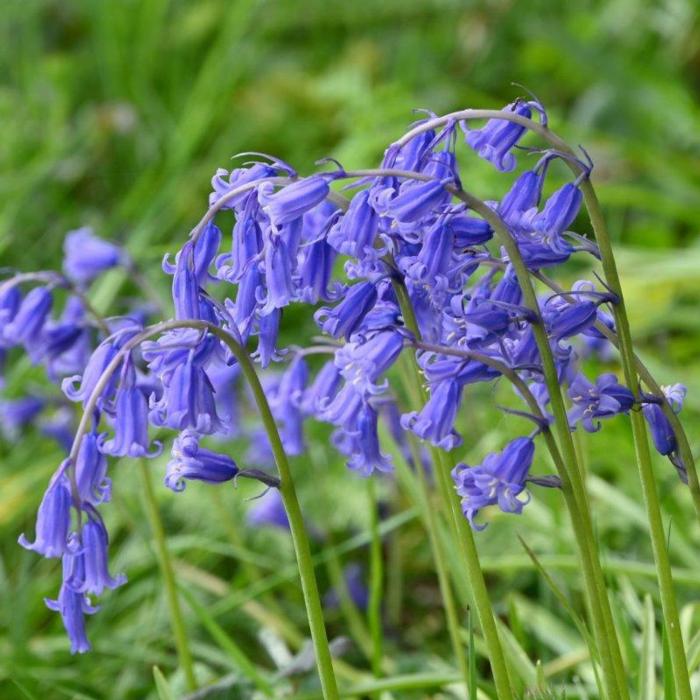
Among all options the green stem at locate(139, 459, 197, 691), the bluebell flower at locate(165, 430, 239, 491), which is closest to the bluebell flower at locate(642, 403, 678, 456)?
the bluebell flower at locate(165, 430, 239, 491)

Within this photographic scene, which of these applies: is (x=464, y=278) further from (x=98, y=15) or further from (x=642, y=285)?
(x=98, y=15)

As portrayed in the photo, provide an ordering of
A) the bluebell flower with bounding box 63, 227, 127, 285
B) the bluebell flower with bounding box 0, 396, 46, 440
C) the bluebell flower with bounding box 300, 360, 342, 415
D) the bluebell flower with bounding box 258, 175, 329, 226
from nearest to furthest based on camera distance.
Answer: the bluebell flower with bounding box 258, 175, 329, 226
the bluebell flower with bounding box 300, 360, 342, 415
the bluebell flower with bounding box 63, 227, 127, 285
the bluebell flower with bounding box 0, 396, 46, 440

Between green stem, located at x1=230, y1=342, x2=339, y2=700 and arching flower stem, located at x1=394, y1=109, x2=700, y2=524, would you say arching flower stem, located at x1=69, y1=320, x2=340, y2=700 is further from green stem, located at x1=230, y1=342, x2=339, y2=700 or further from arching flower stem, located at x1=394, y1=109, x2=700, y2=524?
arching flower stem, located at x1=394, y1=109, x2=700, y2=524

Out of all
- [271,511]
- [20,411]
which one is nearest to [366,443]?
[271,511]

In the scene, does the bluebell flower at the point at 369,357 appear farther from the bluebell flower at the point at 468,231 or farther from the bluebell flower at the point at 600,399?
the bluebell flower at the point at 600,399

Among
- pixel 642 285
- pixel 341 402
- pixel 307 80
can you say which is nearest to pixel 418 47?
pixel 307 80

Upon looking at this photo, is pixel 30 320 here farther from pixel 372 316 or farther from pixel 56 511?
pixel 372 316

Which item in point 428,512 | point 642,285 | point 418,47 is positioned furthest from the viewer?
point 418,47
